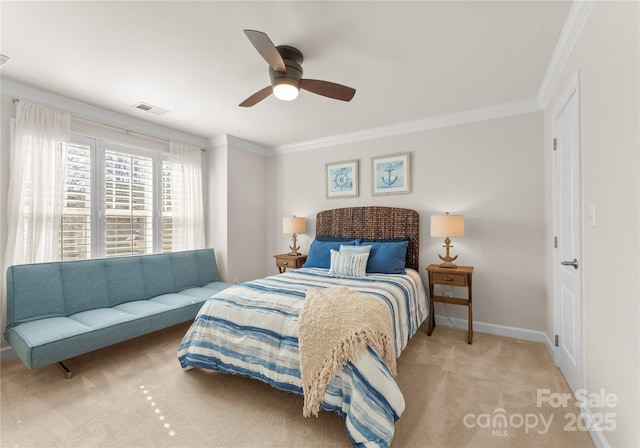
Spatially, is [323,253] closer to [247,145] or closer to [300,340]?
[300,340]

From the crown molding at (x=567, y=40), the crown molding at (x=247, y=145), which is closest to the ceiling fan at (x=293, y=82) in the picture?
the crown molding at (x=567, y=40)

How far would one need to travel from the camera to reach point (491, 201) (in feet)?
11.1

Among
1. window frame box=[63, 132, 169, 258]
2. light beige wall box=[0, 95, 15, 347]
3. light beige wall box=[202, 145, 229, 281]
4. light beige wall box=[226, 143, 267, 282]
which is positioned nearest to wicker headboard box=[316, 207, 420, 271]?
light beige wall box=[226, 143, 267, 282]

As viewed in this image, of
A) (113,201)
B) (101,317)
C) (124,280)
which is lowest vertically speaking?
(101,317)

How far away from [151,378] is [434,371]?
2360 millimetres

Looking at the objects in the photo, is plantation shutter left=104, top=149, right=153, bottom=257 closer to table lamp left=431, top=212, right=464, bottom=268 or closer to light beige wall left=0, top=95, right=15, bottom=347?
light beige wall left=0, top=95, right=15, bottom=347

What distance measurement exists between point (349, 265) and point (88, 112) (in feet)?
11.0

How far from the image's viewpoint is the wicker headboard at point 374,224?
3.76 metres

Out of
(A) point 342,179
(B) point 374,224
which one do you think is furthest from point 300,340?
(A) point 342,179

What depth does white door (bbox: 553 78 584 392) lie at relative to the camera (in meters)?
2.00

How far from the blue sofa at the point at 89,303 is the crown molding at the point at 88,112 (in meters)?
1.60

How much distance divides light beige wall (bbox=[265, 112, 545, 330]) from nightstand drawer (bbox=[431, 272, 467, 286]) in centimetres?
45

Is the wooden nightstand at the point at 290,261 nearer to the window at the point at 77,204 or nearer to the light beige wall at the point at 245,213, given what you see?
the light beige wall at the point at 245,213

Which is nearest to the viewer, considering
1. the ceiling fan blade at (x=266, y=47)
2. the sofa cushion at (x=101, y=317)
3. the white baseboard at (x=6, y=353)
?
the ceiling fan blade at (x=266, y=47)
